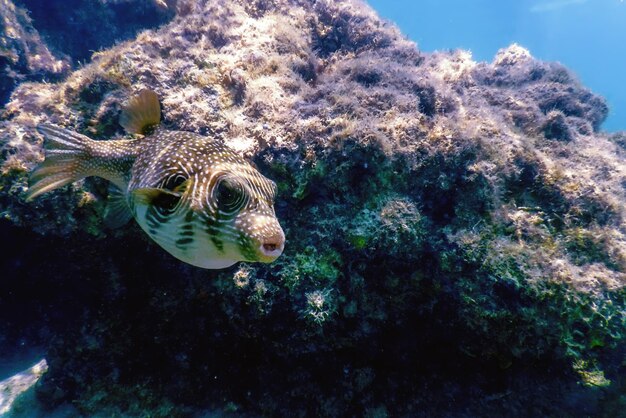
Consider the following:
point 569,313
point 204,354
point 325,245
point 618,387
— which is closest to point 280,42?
point 325,245

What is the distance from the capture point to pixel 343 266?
3988 mm

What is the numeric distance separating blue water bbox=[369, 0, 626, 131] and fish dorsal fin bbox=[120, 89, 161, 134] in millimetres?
110846

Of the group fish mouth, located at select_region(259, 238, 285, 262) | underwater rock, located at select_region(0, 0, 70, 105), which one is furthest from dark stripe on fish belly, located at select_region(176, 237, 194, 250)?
underwater rock, located at select_region(0, 0, 70, 105)

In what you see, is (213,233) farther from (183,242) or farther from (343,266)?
(343,266)

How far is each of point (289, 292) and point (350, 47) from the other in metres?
5.68

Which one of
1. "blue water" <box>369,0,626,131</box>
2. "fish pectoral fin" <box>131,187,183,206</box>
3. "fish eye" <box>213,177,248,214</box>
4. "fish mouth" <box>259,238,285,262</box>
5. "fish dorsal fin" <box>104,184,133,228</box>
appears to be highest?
"blue water" <box>369,0,626,131</box>

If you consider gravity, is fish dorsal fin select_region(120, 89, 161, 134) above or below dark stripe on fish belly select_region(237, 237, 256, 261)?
above

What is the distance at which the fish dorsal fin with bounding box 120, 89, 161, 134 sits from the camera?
9.54 feet

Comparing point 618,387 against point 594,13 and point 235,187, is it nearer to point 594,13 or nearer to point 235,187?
point 235,187

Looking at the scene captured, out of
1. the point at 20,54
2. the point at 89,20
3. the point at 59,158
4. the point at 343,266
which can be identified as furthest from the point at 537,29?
the point at 59,158

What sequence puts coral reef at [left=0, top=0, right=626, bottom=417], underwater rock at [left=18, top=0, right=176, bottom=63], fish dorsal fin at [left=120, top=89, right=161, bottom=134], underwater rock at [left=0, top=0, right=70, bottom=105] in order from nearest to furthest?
fish dorsal fin at [left=120, top=89, right=161, bottom=134], coral reef at [left=0, top=0, right=626, bottom=417], underwater rock at [left=0, top=0, right=70, bottom=105], underwater rock at [left=18, top=0, right=176, bottom=63]

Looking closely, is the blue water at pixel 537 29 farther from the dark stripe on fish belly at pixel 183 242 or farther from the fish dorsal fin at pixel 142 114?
the dark stripe on fish belly at pixel 183 242

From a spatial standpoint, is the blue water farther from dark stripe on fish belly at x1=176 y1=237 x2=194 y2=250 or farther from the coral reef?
dark stripe on fish belly at x1=176 y1=237 x2=194 y2=250

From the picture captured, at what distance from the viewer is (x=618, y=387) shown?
400 cm
